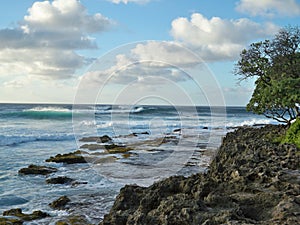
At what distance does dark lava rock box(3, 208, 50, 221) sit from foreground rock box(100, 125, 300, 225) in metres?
2.92

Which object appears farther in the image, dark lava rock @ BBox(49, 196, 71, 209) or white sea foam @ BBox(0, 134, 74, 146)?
white sea foam @ BBox(0, 134, 74, 146)

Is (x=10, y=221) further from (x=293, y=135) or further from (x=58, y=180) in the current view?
(x=293, y=135)

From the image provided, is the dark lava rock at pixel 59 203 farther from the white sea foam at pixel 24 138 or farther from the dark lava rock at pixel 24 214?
the white sea foam at pixel 24 138

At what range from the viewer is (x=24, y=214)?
8.59 meters

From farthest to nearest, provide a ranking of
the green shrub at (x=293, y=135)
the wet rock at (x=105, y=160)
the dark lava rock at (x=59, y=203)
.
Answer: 1. the wet rock at (x=105, y=160)
2. the green shrub at (x=293, y=135)
3. the dark lava rock at (x=59, y=203)

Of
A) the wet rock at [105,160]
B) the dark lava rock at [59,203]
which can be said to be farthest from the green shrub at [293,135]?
the wet rock at [105,160]

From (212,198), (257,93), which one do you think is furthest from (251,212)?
(257,93)

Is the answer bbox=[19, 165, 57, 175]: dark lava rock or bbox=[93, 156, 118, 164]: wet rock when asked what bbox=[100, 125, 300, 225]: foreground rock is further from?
bbox=[93, 156, 118, 164]: wet rock

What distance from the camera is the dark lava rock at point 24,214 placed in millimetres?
8320

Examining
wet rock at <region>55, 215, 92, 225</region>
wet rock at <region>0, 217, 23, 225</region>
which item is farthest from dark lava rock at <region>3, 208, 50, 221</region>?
wet rock at <region>55, 215, 92, 225</region>

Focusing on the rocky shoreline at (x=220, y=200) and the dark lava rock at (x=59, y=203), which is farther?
the dark lava rock at (x=59, y=203)

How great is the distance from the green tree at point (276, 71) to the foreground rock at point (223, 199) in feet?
16.9

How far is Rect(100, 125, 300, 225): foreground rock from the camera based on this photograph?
4.62 metres

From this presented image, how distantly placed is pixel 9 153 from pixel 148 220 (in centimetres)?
1803
